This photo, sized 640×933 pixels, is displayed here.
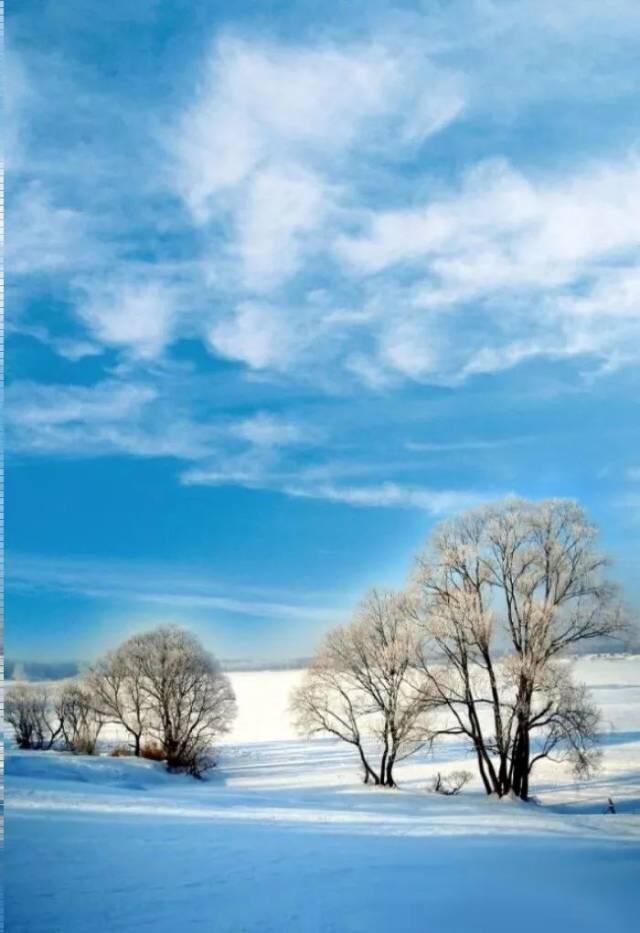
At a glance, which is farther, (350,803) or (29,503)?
(350,803)

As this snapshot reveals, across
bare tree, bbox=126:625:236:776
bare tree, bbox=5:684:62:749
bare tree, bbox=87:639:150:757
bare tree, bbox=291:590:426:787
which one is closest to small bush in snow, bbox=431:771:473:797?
bare tree, bbox=291:590:426:787

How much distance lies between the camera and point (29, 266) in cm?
444

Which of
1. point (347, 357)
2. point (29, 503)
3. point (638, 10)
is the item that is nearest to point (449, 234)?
point (347, 357)

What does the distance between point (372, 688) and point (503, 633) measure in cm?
176

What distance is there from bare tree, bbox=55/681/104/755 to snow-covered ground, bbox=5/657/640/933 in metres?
2.05

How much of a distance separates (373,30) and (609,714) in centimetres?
542

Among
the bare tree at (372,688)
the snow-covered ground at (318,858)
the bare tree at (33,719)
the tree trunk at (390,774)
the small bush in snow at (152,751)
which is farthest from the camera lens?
the bare tree at (33,719)

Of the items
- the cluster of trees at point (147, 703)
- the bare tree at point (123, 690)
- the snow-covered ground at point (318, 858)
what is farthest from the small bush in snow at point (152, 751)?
the snow-covered ground at point (318, 858)

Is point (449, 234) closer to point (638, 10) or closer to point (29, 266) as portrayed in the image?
point (638, 10)

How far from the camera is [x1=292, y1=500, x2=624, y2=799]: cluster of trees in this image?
20.3 feet

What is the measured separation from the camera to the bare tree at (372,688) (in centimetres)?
696

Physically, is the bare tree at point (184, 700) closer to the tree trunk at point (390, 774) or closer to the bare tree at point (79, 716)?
the bare tree at point (79, 716)

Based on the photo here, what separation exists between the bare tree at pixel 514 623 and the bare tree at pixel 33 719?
5120mm

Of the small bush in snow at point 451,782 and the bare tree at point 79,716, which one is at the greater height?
the bare tree at point 79,716
